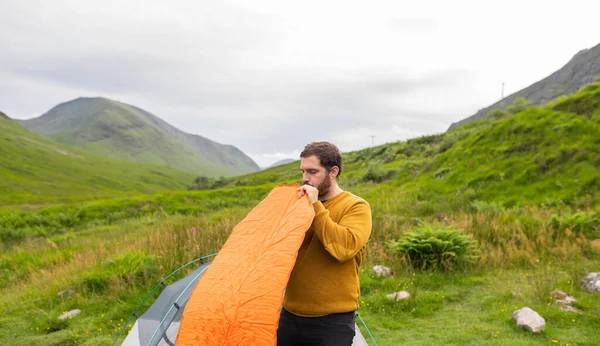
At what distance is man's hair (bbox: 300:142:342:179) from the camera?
3.05 m

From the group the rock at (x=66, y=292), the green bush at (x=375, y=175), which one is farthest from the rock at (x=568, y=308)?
the green bush at (x=375, y=175)

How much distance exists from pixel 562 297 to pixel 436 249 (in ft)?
8.10

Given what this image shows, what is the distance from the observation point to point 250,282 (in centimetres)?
279

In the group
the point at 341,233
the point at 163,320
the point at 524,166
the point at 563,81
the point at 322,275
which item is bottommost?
the point at 163,320

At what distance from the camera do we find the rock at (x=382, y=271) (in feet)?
27.1

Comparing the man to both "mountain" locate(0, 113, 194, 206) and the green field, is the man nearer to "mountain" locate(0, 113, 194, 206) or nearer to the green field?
the green field

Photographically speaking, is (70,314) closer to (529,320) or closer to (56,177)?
(529,320)

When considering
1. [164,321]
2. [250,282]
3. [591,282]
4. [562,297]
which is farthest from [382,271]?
[250,282]

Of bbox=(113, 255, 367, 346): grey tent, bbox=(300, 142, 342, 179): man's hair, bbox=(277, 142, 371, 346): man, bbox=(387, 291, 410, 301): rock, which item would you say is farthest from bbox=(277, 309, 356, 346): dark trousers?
bbox=(387, 291, 410, 301): rock

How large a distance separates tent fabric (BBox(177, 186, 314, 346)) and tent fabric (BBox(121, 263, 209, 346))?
6.33ft

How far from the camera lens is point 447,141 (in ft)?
82.1

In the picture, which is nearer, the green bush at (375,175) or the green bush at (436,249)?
the green bush at (436,249)

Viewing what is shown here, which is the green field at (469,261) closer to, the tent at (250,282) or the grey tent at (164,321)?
the grey tent at (164,321)

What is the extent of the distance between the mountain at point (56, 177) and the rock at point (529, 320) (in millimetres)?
60394
